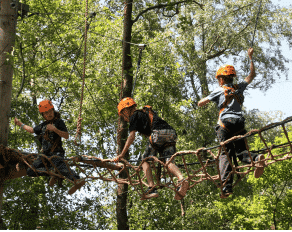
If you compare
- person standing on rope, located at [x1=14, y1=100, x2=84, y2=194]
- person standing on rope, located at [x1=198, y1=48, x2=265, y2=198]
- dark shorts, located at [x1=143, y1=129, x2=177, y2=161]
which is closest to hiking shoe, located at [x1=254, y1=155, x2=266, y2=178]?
person standing on rope, located at [x1=198, y1=48, x2=265, y2=198]

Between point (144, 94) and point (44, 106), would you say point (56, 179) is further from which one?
point (144, 94)

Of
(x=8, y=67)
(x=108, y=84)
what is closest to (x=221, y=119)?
(x=8, y=67)

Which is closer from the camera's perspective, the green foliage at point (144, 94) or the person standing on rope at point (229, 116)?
the person standing on rope at point (229, 116)

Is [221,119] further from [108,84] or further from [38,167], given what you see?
[108,84]

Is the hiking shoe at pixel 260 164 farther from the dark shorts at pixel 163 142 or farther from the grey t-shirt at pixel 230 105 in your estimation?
the dark shorts at pixel 163 142

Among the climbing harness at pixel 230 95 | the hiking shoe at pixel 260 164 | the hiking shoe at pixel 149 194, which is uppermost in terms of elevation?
the climbing harness at pixel 230 95

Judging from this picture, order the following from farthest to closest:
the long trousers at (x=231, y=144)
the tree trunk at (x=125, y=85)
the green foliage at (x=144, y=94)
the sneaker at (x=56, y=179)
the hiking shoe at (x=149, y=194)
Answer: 1. the green foliage at (x=144, y=94)
2. the tree trunk at (x=125, y=85)
3. the sneaker at (x=56, y=179)
4. the hiking shoe at (x=149, y=194)
5. the long trousers at (x=231, y=144)

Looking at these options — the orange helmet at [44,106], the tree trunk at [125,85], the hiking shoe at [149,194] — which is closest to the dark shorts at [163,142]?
the hiking shoe at [149,194]

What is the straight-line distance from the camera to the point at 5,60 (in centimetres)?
578

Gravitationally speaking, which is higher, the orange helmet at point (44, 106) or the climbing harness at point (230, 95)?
the orange helmet at point (44, 106)

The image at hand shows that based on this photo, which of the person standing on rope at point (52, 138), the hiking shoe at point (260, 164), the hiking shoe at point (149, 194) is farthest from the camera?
the person standing on rope at point (52, 138)

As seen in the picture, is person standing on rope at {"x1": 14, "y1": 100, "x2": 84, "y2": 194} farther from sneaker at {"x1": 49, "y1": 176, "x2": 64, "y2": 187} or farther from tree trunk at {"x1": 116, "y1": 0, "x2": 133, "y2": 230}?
tree trunk at {"x1": 116, "y1": 0, "x2": 133, "y2": 230}

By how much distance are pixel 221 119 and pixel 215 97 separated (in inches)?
10.7

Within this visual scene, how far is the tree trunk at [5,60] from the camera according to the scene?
572 centimetres
